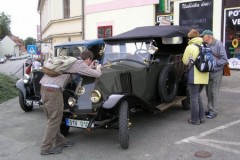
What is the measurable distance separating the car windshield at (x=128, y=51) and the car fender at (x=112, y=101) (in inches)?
54.2

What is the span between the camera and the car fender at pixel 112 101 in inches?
201

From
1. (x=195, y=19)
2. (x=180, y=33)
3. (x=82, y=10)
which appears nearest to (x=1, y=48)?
(x=82, y=10)

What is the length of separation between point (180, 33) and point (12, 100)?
19.8 feet

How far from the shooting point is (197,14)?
13711 millimetres

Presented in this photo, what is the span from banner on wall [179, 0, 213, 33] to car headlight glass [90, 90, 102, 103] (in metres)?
9.14

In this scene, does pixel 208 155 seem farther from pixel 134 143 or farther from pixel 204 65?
pixel 204 65

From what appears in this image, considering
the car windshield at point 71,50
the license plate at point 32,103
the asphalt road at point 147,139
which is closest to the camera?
the asphalt road at point 147,139

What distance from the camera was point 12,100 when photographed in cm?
1084

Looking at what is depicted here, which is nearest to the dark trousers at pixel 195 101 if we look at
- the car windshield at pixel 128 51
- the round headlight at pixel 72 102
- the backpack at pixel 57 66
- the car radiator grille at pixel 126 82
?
the car windshield at pixel 128 51

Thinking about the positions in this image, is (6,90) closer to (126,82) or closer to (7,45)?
(126,82)

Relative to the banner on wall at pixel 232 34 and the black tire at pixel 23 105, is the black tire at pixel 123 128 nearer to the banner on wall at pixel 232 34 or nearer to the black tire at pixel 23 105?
the black tire at pixel 23 105

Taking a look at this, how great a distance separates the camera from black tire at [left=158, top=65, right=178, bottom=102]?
655cm

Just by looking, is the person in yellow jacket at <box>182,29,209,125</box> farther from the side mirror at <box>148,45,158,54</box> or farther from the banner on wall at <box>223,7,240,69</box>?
the banner on wall at <box>223,7,240,69</box>

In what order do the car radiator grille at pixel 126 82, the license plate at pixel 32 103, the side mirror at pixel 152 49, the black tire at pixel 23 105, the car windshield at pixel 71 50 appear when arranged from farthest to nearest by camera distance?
the car windshield at pixel 71 50 → the black tire at pixel 23 105 → the license plate at pixel 32 103 → the side mirror at pixel 152 49 → the car radiator grille at pixel 126 82
